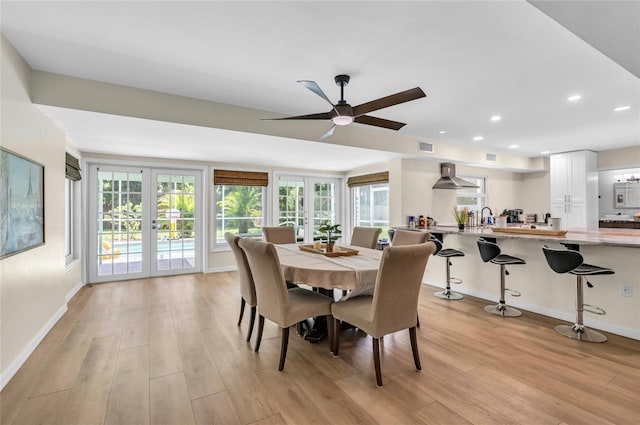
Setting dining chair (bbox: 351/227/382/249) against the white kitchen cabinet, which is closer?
dining chair (bbox: 351/227/382/249)

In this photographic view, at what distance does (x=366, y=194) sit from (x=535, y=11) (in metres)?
4.90

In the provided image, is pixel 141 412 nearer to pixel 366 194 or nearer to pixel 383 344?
pixel 383 344

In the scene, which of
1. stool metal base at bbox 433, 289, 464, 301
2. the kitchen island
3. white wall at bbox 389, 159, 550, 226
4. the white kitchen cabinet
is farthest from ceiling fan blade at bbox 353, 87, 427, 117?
the white kitchen cabinet

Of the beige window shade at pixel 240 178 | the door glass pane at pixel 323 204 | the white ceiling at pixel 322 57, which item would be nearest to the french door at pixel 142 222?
the beige window shade at pixel 240 178

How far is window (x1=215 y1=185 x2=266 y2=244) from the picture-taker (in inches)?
229

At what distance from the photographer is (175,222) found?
546 cm

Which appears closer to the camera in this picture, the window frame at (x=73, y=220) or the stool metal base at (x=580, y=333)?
the stool metal base at (x=580, y=333)

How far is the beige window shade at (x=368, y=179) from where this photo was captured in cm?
574

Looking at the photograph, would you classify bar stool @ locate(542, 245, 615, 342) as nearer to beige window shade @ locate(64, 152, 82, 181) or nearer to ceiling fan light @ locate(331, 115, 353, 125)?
ceiling fan light @ locate(331, 115, 353, 125)

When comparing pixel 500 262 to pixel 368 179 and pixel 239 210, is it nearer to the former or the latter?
pixel 368 179

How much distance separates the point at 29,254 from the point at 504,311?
4.60m

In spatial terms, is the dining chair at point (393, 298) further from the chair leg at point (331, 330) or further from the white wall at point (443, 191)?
the white wall at point (443, 191)

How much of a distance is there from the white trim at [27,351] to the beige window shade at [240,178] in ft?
9.99

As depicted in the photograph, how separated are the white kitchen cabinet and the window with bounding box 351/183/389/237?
3.50 m
